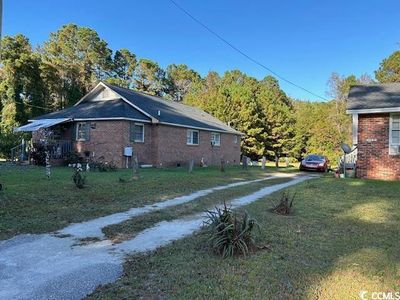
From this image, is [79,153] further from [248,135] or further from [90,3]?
[248,135]

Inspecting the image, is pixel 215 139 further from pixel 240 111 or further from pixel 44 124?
pixel 44 124

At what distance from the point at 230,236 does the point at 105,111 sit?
2075 centimetres

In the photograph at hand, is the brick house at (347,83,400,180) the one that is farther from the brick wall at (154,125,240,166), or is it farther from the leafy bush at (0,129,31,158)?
the leafy bush at (0,129,31,158)

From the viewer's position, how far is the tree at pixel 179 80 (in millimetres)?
65125

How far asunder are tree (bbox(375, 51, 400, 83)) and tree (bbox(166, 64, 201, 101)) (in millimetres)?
30919

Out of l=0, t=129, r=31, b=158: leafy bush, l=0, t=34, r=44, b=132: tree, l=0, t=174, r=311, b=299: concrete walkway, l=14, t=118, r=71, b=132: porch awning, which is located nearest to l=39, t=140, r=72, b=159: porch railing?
l=14, t=118, r=71, b=132: porch awning

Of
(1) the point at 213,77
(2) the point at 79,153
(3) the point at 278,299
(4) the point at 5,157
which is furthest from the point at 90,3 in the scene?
(1) the point at 213,77

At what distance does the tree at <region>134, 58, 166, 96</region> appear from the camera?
60.1 meters

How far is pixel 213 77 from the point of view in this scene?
212ft

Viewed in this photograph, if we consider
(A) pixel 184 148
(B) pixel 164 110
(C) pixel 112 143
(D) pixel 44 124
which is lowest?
(A) pixel 184 148

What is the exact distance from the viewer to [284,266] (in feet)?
16.6

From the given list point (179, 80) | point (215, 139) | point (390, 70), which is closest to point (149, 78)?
point (179, 80)

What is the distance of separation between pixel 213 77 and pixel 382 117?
49.8 meters

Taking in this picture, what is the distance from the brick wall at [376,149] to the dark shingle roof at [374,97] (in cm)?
50
